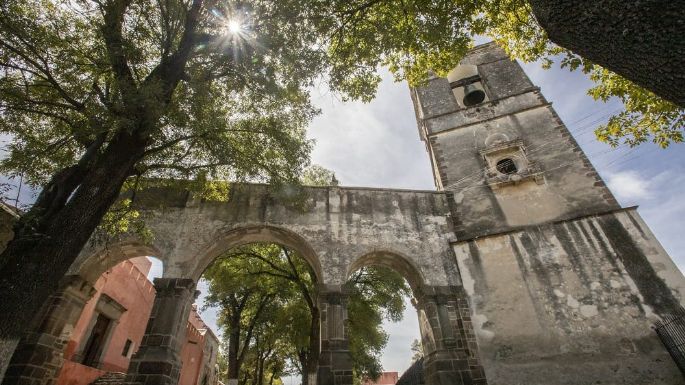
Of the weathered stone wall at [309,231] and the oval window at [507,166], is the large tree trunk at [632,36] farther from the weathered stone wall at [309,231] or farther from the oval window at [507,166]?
the oval window at [507,166]

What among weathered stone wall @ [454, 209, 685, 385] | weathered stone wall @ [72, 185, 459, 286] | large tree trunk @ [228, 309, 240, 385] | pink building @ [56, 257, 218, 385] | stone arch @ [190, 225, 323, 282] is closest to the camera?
weathered stone wall @ [454, 209, 685, 385]

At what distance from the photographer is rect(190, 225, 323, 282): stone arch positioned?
924 centimetres

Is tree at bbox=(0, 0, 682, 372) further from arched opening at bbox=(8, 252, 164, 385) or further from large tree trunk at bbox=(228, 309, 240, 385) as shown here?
large tree trunk at bbox=(228, 309, 240, 385)

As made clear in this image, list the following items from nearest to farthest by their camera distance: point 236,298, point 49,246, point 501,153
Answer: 1. point 49,246
2. point 501,153
3. point 236,298

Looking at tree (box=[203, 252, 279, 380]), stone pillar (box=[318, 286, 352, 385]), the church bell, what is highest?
the church bell

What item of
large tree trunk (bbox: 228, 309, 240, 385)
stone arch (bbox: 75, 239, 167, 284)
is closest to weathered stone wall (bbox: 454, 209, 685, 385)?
stone arch (bbox: 75, 239, 167, 284)

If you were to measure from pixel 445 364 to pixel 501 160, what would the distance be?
7.02m

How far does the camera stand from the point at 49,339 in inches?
297

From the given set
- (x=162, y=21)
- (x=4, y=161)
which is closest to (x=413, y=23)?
(x=162, y=21)

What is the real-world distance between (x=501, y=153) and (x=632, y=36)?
10.2 m

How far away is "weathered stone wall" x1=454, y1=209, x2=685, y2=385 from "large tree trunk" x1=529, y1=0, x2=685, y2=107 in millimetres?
7638

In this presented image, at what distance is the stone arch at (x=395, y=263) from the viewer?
31.2 feet

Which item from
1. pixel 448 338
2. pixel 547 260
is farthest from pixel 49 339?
pixel 547 260

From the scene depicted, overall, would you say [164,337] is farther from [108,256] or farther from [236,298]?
[236,298]
